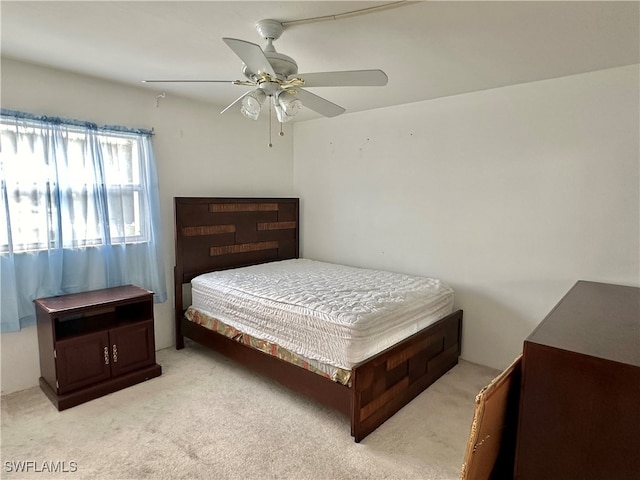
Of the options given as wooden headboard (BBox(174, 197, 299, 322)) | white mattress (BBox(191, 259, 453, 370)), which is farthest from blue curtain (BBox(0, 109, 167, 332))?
white mattress (BBox(191, 259, 453, 370))

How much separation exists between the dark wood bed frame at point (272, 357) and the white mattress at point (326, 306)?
11cm

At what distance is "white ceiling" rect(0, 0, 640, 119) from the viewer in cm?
185

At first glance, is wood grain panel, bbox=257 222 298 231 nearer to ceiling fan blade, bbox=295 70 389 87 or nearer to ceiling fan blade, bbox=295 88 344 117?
→ ceiling fan blade, bbox=295 88 344 117

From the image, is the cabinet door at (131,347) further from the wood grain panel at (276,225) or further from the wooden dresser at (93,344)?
the wood grain panel at (276,225)

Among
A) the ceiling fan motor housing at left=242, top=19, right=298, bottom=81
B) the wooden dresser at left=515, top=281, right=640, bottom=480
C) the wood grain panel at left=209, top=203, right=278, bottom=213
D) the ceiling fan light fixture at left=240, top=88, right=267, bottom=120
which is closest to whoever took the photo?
the wooden dresser at left=515, top=281, right=640, bottom=480

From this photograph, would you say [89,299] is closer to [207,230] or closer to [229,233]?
[207,230]

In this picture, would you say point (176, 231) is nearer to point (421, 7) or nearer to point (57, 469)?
point (57, 469)

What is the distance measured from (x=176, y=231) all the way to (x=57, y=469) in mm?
2014

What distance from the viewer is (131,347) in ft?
9.62

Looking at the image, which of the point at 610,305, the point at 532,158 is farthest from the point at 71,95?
the point at 610,305

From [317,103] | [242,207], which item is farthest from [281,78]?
[242,207]

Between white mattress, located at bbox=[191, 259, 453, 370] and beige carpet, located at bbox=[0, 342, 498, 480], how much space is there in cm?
46

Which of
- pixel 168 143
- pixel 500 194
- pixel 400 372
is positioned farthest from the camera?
pixel 168 143

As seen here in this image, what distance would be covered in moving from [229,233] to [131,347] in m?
1.46
